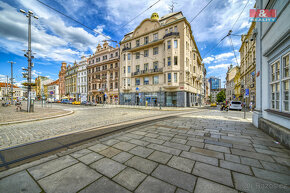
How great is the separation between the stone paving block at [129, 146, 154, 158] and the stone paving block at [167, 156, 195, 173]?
0.65 meters

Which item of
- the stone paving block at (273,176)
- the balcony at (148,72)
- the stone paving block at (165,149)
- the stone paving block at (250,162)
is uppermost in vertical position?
the balcony at (148,72)

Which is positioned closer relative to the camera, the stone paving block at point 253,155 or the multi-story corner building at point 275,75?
the stone paving block at point 253,155

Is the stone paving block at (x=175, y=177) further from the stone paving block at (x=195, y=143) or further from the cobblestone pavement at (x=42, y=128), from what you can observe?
the cobblestone pavement at (x=42, y=128)

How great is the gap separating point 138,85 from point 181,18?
16624 millimetres

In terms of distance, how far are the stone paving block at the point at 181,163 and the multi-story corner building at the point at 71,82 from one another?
54574 millimetres

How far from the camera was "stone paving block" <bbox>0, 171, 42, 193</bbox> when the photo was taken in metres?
1.81

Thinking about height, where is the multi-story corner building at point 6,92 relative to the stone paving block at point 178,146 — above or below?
above

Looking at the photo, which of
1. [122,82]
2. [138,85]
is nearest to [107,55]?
[122,82]

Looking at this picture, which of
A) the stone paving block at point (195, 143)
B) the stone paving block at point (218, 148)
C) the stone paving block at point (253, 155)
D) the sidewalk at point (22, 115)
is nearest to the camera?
the stone paving block at point (253, 155)

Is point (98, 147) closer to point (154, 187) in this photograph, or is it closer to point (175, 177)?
point (154, 187)

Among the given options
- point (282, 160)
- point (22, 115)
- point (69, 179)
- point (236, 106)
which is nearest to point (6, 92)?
point (22, 115)

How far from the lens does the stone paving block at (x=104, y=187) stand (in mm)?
1752

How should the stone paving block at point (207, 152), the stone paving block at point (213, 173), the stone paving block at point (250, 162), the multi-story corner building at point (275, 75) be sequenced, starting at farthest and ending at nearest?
1. the multi-story corner building at point (275, 75)
2. the stone paving block at point (207, 152)
3. the stone paving block at point (250, 162)
4. the stone paving block at point (213, 173)

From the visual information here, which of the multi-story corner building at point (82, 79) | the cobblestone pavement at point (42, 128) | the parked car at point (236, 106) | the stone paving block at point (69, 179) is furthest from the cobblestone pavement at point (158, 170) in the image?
the multi-story corner building at point (82, 79)
